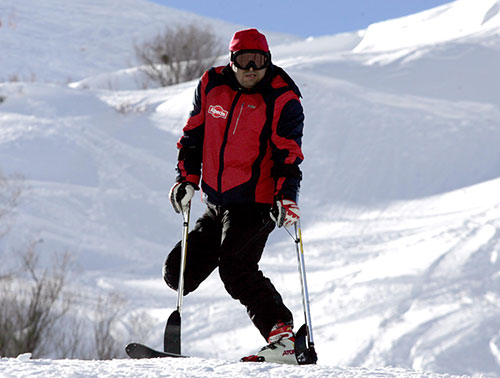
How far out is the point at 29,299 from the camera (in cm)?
1916

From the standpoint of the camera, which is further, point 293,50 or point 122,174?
point 293,50

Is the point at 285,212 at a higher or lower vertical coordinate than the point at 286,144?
lower

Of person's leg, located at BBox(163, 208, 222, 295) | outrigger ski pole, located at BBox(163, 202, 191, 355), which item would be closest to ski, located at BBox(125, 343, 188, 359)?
outrigger ski pole, located at BBox(163, 202, 191, 355)

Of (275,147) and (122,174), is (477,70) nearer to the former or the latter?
(122,174)

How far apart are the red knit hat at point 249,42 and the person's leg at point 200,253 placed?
876 millimetres

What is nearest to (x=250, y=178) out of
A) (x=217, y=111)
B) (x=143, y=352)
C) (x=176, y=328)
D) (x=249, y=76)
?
(x=217, y=111)

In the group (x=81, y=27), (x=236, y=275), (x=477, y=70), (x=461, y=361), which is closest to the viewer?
(x=236, y=275)

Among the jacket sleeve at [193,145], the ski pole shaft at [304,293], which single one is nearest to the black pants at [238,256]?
the ski pole shaft at [304,293]

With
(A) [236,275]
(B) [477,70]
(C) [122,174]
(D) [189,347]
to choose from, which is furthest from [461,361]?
(B) [477,70]

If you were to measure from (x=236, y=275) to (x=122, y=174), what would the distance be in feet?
49.3

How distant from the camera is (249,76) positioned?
3621 mm

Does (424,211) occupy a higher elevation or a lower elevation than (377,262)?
higher

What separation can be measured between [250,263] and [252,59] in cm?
104

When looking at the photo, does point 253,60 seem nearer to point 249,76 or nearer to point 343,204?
point 249,76
